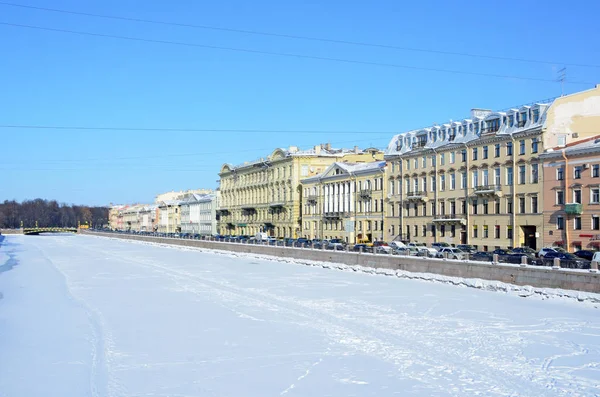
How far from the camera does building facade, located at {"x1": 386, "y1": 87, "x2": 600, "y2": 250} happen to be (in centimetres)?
4489

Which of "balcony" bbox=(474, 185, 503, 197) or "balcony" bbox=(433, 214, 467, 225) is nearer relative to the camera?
"balcony" bbox=(474, 185, 503, 197)

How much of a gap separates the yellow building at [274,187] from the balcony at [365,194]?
1217 centimetres

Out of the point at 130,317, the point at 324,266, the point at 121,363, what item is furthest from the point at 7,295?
the point at 324,266

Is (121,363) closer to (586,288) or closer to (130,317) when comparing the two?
(130,317)

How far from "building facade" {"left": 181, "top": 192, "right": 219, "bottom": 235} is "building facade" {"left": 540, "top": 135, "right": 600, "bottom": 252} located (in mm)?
80647

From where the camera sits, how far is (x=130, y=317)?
24.0 m

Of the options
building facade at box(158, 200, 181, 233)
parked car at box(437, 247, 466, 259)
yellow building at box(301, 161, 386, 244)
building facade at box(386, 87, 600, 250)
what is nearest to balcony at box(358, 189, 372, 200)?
yellow building at box(301, 161, 386, 244)

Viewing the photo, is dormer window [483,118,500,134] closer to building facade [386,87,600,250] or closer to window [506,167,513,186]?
building facade [386,87,600,250]

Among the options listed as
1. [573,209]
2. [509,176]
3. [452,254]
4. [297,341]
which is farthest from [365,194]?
[297,341]

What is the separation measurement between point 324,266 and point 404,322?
26.6m

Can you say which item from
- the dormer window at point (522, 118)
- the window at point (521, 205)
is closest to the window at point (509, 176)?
the window at point (521, 205)

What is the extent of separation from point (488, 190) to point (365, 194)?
772 inches

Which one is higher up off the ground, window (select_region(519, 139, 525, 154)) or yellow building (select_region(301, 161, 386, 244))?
window (select_region(519, 139, 525, 154))

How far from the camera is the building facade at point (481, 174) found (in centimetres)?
4489
